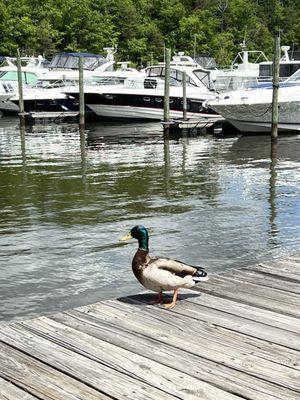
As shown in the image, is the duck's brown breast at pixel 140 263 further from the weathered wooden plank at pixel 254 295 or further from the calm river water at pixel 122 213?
the calm river water at pixel 122 213

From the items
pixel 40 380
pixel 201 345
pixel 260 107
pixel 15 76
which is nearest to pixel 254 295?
pixel 201 345

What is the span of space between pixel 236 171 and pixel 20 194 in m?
5.89

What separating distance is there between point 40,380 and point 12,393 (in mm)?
204

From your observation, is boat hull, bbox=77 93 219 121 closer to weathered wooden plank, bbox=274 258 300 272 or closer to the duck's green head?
weathered wooden plank, bbox=274 258 300 272

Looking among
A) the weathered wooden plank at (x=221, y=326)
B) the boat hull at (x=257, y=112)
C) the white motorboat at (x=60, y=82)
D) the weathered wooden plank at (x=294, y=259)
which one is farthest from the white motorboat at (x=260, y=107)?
the weathered wooden plank at (x=221, y=326)

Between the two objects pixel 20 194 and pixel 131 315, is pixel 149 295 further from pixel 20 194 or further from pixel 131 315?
pixel 20 194

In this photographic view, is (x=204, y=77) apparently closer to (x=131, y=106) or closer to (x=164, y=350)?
(x=131, y=106)

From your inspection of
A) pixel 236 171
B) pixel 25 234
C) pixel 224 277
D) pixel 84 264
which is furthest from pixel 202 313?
pixel 236 171

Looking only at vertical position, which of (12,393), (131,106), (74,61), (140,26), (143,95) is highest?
(140,26)

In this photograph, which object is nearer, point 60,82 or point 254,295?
point 254,295

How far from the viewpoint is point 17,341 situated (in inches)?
174

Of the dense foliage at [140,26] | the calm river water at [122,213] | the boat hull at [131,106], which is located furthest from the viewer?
the dense foliage at [140,26]

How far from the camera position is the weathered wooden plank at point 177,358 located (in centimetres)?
367

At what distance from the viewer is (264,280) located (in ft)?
19.0
